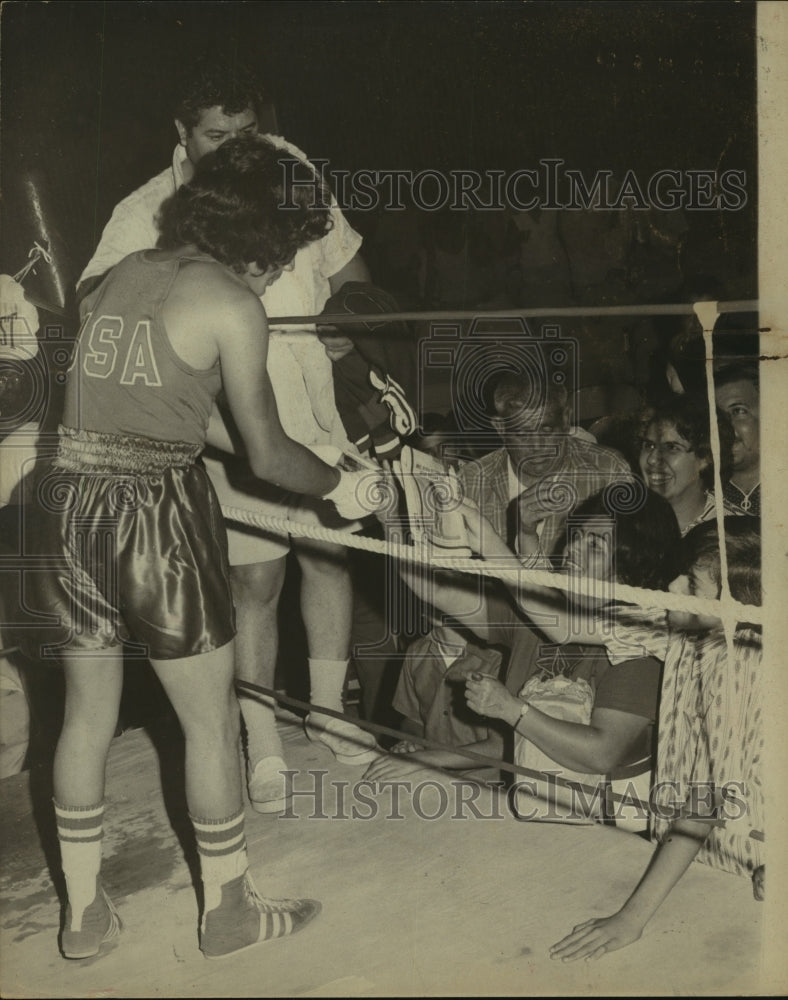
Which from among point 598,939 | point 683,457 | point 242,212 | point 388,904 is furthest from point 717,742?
point 242,212

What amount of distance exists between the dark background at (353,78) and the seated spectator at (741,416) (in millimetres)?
435

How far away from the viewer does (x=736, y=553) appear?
6.06ft

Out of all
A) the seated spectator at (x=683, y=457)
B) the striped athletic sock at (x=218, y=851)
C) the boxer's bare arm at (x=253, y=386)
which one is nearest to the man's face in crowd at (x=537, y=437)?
the seated spectator at (x=683, y=457)

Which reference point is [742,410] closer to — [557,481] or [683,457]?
[683,457]

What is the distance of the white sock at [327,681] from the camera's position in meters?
2.60

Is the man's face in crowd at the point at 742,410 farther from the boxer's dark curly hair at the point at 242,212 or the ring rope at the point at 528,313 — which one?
the boxer's dark curly hair at the point at 242,212

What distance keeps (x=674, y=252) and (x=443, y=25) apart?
39.2 inches

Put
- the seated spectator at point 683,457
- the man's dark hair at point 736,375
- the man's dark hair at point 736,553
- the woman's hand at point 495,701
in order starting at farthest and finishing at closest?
the man's dark hair at point 736,375
the seated spectator at point 683,457
the woman's hand at point 495,701
the man's dark hair at point 736,553

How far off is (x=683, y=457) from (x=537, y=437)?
392 millimetres

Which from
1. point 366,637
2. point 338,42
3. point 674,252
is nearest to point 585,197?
point 674,252

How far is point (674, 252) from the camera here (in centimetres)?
270

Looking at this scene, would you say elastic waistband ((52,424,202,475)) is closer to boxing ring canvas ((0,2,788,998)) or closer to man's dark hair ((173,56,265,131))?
boxing ring canvas ((0,2,788,998))

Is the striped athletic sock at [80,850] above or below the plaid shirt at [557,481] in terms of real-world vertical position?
below

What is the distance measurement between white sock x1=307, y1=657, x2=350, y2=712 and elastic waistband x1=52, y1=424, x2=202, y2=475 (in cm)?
100
